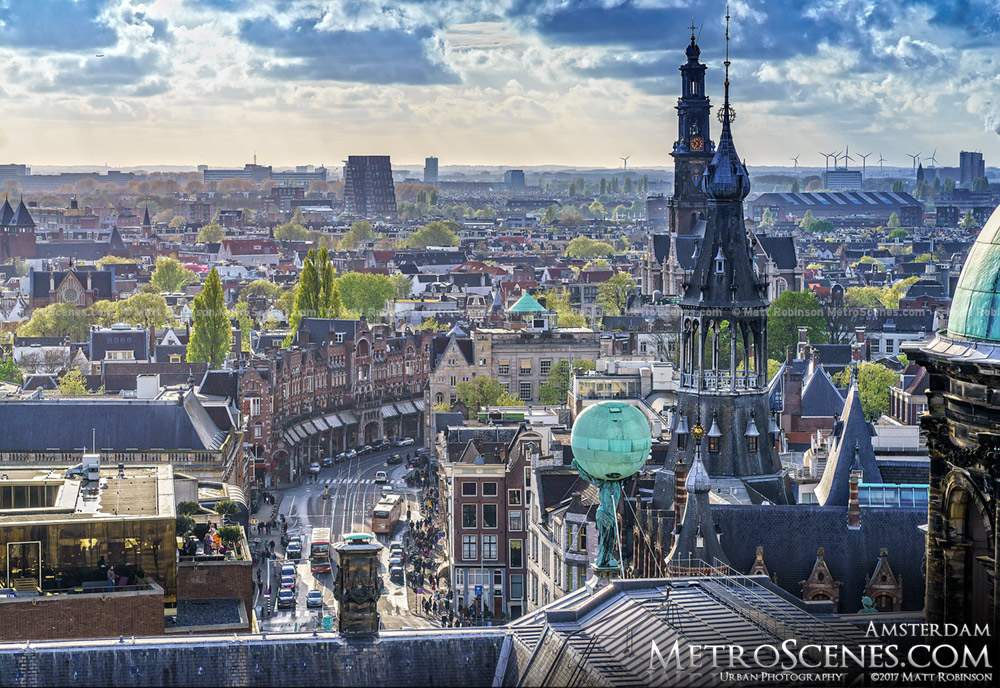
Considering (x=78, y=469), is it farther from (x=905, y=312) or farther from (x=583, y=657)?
(x=905, y=312)

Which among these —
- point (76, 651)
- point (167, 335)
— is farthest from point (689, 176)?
point (76, 651)

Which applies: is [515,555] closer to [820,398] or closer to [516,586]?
[516,586]

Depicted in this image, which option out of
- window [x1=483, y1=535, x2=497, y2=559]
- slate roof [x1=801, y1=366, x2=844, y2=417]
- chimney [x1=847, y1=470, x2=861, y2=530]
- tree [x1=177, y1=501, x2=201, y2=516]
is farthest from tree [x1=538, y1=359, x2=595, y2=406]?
chimney [x1=847, y1=470, x2=861, y2=530]

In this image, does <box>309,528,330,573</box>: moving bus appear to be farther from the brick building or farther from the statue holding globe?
the statue holding globe

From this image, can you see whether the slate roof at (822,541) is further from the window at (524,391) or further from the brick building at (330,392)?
the window at (524,391)

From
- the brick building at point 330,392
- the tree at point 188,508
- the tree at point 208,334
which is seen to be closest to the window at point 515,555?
the tree at point 188,508

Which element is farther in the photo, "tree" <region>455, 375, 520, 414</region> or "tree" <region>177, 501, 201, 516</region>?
"tree" <region>455, 375, 520, 414</region>
